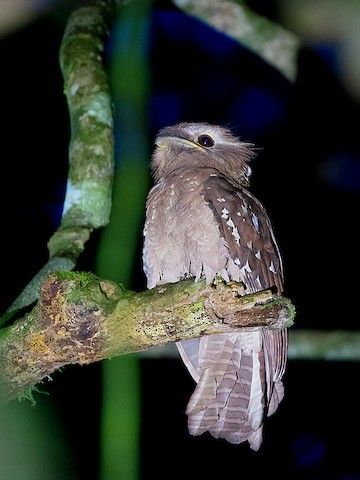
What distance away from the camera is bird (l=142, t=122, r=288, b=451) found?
360 cm

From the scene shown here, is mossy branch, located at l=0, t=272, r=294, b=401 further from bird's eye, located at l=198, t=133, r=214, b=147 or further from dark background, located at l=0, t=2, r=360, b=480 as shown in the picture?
dark background, located at l=0, t=2, r=360, b=480

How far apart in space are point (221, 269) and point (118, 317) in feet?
4.23

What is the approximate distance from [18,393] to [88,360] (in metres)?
0.32

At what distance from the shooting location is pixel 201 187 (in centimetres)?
374

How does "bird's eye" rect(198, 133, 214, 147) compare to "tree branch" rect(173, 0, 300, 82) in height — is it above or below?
below

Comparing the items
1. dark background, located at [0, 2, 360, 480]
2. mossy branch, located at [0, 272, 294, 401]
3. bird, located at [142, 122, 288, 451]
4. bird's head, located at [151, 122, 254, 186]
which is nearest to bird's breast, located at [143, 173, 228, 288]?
bird, located at [142, 122, 288, 451]

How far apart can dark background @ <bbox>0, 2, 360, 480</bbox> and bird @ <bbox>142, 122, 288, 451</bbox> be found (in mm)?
2209

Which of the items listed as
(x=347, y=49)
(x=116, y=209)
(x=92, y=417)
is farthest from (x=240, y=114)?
(x=347, y=49)

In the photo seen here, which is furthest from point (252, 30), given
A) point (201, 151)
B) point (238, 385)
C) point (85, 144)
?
point (238, 385)

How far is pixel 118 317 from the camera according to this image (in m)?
2.39

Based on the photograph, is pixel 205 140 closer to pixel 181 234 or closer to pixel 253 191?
pixel 181 234

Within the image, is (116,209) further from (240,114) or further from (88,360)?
(240,114)

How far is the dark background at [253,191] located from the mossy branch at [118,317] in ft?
11.7

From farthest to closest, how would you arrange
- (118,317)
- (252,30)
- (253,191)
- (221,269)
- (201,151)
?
(253,191) → (252,30) → (201,151) → (221,269) → (118,317)
